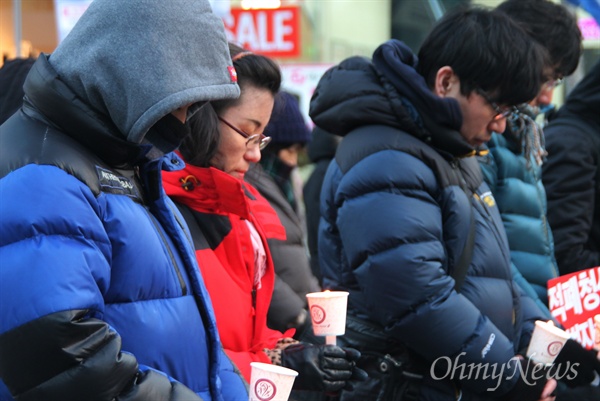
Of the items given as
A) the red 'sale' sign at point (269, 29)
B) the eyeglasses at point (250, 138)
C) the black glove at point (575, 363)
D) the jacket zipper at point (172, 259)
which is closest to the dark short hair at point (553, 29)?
the black glove at point (575, 363)

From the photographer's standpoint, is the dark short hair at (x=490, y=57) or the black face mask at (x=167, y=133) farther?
the dark short hair at (x=490, y=57)

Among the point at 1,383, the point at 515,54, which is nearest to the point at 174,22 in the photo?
the point at 1,383

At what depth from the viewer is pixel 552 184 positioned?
4.38m

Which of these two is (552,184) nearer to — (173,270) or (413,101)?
(413,101)

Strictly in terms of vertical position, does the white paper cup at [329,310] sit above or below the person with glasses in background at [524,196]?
above

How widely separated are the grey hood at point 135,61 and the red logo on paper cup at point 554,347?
179 cm

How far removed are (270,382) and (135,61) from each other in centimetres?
87

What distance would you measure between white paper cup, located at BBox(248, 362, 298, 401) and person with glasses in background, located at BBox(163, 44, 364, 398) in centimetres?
37

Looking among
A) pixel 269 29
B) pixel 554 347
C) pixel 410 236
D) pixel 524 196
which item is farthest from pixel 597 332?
pixel 269 29

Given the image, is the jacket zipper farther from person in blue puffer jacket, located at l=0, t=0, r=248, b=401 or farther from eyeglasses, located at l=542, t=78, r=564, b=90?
eyeglasses, located at l=542, t=78, r=564, b=90

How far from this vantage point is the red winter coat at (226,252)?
104 inches

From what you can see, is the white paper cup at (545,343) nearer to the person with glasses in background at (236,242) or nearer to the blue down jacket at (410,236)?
the blue down jacket at (410,236)

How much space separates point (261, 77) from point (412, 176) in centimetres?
63

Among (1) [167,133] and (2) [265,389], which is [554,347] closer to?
(2) [265,389]
